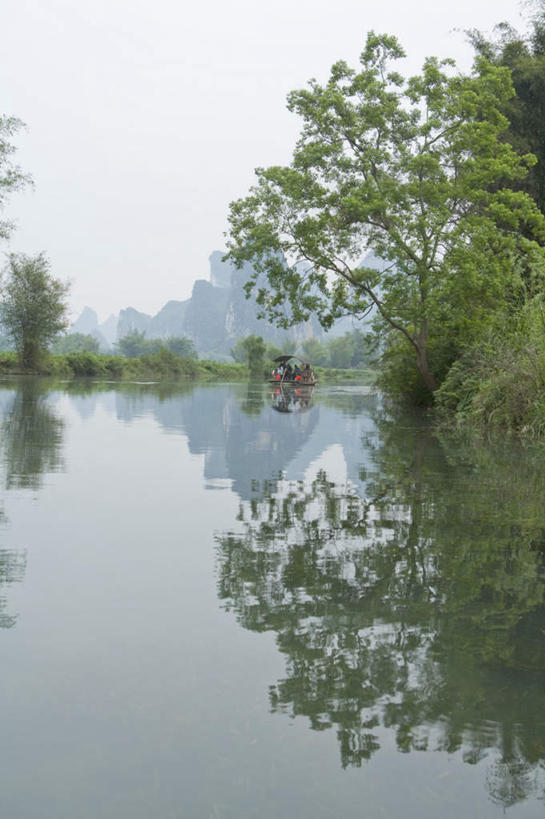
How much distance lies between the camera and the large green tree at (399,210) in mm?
20531

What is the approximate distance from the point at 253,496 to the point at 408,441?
23.2ft

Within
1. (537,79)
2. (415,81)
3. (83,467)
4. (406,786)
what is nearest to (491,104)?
(415,81)

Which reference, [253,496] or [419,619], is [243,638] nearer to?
[419,619]

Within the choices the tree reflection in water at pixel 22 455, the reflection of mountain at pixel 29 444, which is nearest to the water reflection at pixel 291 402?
the reflection of mountain at pixel 29 444

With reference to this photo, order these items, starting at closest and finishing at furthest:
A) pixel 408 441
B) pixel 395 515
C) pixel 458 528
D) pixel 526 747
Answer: pixel 526 747 → pixel 458 528 → pixel 395 515 → pixel 408 441

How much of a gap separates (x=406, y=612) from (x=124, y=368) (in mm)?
64204

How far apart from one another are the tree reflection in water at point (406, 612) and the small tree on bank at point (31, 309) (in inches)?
1980

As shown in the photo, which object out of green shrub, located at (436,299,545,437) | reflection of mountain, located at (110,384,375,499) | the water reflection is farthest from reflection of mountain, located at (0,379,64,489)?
the water reflection

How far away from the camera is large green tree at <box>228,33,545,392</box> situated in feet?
67.4

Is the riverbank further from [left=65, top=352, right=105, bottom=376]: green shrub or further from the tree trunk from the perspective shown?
the tree trunk

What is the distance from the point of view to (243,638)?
141 inches

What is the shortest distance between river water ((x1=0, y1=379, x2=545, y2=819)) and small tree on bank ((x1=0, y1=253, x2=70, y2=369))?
49.5m

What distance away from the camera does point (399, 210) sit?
21.8 metres

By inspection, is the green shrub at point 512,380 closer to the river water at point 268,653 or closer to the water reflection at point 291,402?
the river water at point 268,653
